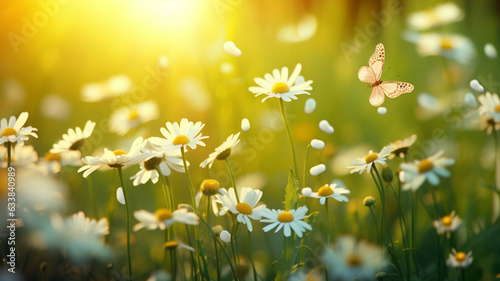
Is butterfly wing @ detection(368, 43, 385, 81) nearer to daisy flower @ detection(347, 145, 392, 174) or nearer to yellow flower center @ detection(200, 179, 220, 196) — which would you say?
daisy flower @ detection(347, 145, 392, 174)

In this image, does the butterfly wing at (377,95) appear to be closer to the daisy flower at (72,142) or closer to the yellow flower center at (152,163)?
the yellow flower center at (152,163)

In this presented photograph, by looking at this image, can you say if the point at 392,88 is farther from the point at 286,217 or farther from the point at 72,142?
the point at 72,142

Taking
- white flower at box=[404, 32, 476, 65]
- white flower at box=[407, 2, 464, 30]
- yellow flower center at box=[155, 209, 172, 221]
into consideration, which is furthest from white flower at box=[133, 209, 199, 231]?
white flower at box=[407, 2, 464, 30]

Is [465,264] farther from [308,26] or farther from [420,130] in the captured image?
[308,26]

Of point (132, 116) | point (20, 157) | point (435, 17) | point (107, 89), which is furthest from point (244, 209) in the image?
point (435, 17)

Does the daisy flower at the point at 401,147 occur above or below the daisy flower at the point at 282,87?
below

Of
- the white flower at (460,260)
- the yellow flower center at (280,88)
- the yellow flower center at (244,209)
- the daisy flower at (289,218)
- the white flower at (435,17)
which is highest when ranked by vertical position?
the white flower at (435,17)

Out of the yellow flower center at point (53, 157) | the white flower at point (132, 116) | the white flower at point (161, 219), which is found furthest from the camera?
the white flower at point (132, 116)

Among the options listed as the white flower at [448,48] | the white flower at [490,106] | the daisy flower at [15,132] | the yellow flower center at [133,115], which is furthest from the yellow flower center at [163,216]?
the white flower at [448,48]
